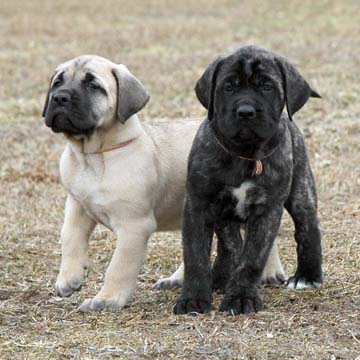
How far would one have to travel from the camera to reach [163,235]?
8.86 metres

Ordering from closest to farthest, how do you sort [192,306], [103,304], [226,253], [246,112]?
[246,112] → [192,306] → [103,304] → [226,253]

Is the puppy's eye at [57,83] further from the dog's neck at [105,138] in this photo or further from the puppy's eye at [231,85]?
the puppy's eye at [231,85]

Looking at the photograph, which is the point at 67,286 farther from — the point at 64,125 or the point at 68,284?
the point at 64,125

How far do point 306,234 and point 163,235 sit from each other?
222 centimetres

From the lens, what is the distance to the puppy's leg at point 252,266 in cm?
616

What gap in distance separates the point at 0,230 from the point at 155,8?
1892 cm

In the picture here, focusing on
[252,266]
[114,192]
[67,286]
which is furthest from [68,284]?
[252,266]

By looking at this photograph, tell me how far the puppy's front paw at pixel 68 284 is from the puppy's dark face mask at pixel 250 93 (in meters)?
1.35

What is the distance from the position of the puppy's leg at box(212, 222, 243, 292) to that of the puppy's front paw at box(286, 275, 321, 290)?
0.44 m

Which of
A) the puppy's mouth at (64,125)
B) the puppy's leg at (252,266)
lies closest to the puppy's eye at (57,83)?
the puppy's mouth at (64,125)

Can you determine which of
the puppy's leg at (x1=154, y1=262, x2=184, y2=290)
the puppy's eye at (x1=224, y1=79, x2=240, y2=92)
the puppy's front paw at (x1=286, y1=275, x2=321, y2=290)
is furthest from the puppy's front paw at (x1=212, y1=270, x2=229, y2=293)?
the puppy's eye at (x1=224, y1=79, x2=240, y2=92)

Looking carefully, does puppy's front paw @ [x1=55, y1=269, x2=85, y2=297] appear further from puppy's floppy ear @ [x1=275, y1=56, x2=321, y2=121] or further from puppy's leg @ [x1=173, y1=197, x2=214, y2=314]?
puppy's floppy ear @ [x1=275, y1=56, x2=321, y2=121]

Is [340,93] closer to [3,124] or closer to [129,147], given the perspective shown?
[3,124]

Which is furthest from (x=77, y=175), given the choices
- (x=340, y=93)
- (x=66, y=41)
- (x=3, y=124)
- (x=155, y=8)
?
(x=155, y=8)
